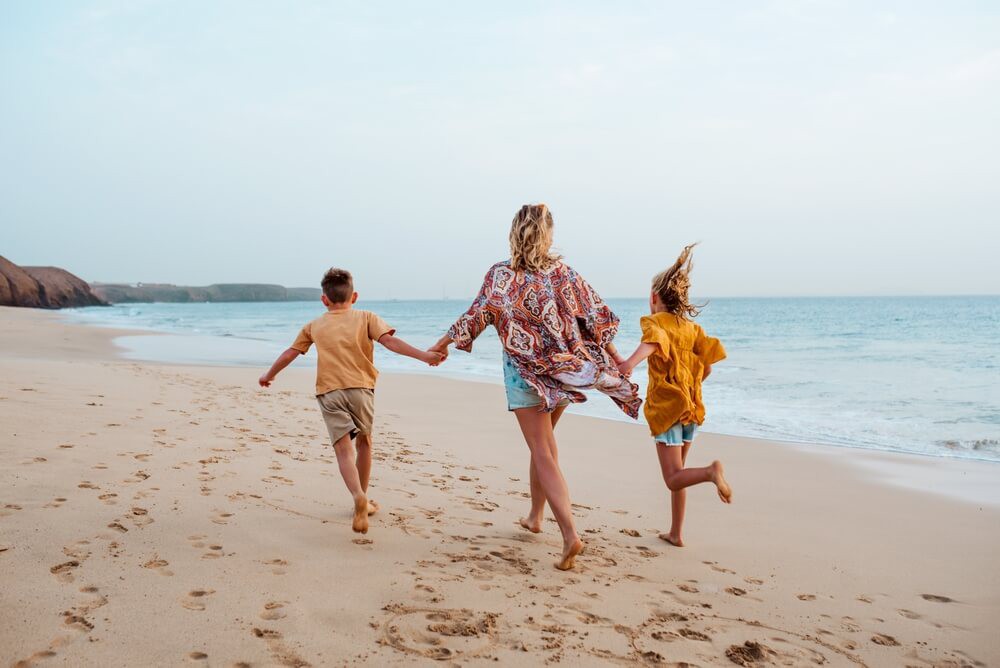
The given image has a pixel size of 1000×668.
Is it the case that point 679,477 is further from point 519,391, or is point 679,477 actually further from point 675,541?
point 519,391

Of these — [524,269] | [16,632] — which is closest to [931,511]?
[524,269]

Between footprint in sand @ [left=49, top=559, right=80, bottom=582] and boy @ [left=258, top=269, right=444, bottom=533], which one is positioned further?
boy @ [left=258, top=269, right=444, bottom=533]

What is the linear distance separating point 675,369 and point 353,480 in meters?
1.97

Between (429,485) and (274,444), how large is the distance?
5.69 feet

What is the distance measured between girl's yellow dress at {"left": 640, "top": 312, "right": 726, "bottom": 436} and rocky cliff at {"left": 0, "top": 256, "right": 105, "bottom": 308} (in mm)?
69890

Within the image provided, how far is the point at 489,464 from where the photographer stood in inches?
251

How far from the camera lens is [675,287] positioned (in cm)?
417

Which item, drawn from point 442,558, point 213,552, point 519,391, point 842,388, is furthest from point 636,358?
point 842,388

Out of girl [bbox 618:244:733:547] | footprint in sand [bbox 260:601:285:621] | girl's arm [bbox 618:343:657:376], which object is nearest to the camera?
footprint in sand [bbox 260:601:285:621]

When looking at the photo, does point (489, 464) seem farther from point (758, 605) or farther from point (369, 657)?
point (369, 657)

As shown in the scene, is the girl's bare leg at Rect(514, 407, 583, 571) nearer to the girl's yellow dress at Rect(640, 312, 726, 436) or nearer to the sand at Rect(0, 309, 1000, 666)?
the sand at Rect(0, 309, 1000, 666)

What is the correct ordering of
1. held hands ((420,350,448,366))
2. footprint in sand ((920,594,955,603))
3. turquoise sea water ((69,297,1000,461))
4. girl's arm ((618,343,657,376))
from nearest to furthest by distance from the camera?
footprint in sand ((920,594,955,603)), girl's arm ((618,343,657,376)), held hands ((420,350,448,366)), turquoise sea water ((69,297,1000,461))

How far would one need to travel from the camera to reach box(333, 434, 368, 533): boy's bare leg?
Result: 3.89 meters

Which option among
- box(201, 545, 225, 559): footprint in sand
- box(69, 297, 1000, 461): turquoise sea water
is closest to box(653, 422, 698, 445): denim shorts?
box(201, 545, 225, 559): footprint in sand
